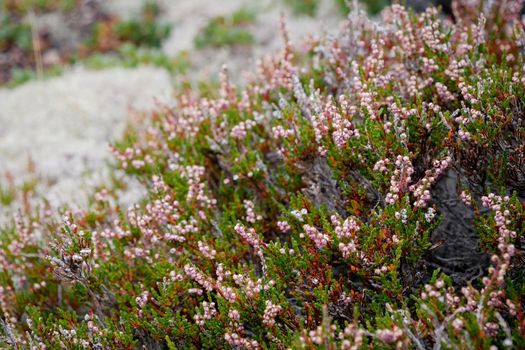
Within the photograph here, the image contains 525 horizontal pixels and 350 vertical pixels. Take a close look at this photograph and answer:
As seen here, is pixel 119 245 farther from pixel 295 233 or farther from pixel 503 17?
pixel 503 17

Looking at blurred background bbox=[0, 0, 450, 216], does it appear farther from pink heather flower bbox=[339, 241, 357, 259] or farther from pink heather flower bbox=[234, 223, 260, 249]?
pink heather flower bbox=[339, 241, 357, 259]

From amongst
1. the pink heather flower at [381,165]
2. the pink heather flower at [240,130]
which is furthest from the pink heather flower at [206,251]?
the pink heather flower at [381,165]

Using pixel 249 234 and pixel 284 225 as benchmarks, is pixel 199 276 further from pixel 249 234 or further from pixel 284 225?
pixel 284 225

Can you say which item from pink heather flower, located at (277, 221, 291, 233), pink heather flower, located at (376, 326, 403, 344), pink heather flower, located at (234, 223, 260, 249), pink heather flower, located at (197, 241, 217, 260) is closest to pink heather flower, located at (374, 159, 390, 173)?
pink heather flower, located at (277, 221, 291, 233)

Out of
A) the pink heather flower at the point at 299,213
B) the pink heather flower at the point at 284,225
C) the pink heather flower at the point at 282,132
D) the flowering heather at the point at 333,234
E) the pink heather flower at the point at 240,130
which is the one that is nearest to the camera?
the flowering heather at the point at 333,234

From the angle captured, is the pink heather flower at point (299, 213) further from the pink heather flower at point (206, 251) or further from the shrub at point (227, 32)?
the shrub at point (227, 32)

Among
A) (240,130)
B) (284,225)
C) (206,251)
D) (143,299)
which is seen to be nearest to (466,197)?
(284,225)

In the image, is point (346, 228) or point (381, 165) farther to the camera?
point (381, 165)

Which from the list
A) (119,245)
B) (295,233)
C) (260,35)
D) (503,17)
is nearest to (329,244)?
(295,233)
